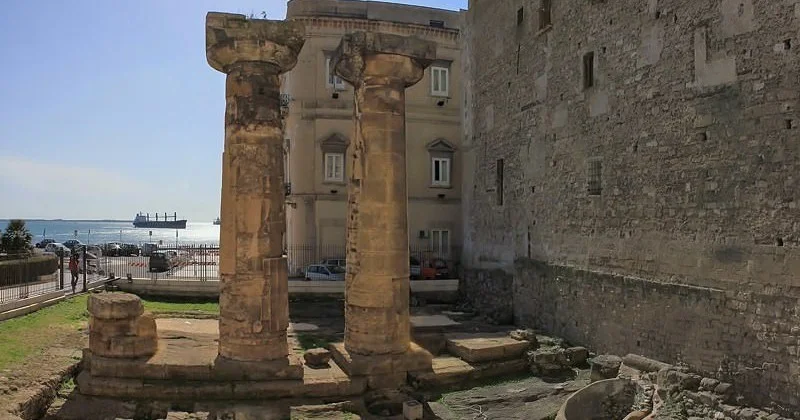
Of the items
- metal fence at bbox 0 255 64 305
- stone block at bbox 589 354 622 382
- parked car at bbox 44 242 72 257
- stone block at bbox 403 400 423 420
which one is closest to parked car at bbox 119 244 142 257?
parked car at bbox 44 242 72 257

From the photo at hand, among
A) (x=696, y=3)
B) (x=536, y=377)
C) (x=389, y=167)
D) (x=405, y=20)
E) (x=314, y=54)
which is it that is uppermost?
(x=405, y=20)

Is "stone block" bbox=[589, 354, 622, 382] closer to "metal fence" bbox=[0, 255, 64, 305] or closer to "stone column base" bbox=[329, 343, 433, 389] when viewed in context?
"stone column base" bbox=[329, 343, 433, 389]

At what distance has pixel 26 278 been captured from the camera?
20.4m

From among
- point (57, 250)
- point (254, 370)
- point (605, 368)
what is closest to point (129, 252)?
point (57, 250)

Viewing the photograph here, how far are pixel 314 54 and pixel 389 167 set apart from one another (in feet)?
48.9

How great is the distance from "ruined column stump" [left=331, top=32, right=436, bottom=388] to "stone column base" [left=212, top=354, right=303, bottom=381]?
3.63 ft

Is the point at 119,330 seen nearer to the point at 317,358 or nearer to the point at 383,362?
the point at 317,358

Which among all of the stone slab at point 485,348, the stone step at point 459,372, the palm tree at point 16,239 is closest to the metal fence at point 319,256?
the palm tree at point 16,239

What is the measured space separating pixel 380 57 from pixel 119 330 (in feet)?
22.5

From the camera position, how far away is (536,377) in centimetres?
1352

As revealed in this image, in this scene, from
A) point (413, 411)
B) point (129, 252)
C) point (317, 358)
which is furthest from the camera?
point (129, 252)

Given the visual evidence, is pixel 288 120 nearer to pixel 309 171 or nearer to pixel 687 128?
pixel 309 171

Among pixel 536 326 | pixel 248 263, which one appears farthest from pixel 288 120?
pixel 248 263

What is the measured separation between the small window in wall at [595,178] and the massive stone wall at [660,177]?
1.5 inches
